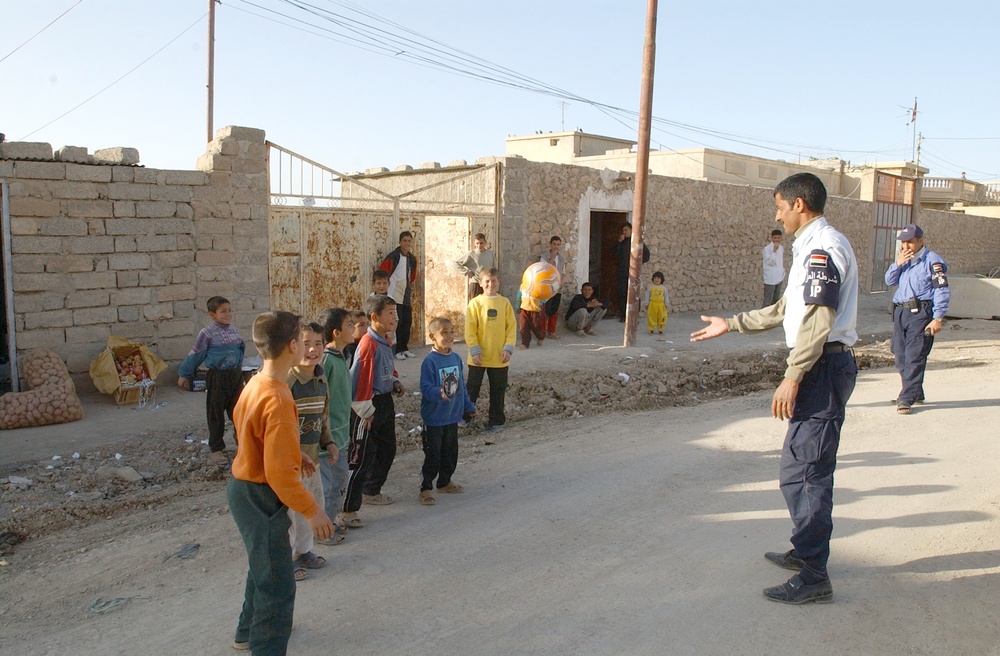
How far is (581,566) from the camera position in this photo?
13.2ft

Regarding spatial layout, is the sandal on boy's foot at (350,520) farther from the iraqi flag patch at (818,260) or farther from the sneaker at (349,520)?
the iraqi flag patch at (818,260)

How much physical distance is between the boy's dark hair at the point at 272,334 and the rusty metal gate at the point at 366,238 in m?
6.71

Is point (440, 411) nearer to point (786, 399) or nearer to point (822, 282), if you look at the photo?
point (786, 399)

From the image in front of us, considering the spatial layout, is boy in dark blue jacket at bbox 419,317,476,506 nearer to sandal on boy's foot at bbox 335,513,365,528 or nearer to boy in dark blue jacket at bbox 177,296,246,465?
sandal on boy's foot at bbox 335,513,365,528

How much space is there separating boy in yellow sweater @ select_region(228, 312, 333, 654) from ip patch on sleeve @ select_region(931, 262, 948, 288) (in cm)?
667

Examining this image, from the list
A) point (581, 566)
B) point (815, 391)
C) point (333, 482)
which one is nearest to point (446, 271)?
point (333, 482)

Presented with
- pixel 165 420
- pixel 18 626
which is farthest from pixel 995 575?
pixel 165 420

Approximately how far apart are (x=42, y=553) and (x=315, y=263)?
586cm

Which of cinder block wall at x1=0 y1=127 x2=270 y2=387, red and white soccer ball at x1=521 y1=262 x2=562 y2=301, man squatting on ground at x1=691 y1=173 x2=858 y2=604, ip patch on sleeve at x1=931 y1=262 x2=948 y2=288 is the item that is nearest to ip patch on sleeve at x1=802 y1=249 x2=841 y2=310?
man squatting on ground at x1=691 y1=173 x2=858 y2=604

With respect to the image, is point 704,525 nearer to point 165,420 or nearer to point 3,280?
point 165,420

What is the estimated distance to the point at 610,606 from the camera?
3.57 meters

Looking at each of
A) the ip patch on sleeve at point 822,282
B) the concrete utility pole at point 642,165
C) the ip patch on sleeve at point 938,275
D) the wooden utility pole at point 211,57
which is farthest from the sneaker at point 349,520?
the wooden utility pole at point 211,57

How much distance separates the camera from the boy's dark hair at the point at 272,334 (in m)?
3.04

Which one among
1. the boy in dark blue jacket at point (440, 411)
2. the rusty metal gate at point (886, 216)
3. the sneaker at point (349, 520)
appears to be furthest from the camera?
the rusty metal gate at point (886, 216)
